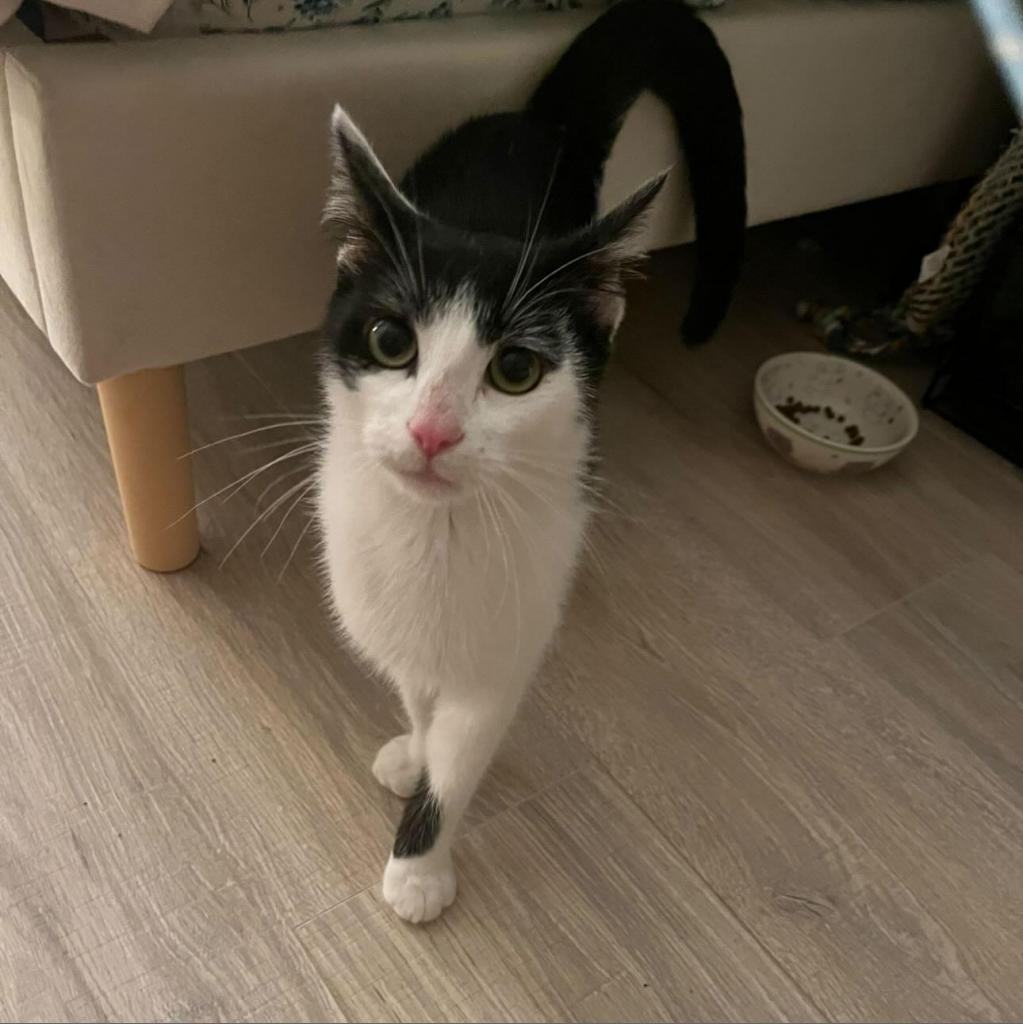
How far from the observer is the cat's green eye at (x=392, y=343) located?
729 millimetres

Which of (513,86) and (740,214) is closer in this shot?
(513,86)

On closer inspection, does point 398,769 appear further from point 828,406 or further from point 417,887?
point 828,406

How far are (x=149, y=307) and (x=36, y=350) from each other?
656 millimetres

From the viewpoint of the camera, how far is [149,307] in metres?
0.98

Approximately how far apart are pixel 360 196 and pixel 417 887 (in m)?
0.66

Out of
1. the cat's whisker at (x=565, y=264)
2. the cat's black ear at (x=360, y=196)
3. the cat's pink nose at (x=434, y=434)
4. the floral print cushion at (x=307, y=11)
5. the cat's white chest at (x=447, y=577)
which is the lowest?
the cat's white chest at (x=447, y=577)

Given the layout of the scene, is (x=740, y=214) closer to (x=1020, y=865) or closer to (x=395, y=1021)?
(x=1020, y=865)

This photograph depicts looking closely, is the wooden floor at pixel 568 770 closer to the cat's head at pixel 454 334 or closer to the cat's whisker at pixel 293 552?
the cat's whisker at pixel 293 552

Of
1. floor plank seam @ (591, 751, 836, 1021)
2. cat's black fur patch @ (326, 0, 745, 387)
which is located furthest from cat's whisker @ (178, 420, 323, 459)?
floor plank seam @ (591, 751, 836, 1021)

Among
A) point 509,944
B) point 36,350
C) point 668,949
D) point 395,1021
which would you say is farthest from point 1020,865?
point 36,350

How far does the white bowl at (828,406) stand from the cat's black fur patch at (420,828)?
87 cm

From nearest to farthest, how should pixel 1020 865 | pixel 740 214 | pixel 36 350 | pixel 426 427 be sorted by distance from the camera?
pixel 426 427 < pixel 1020 865 < pixel 740 214 < pixel 36 350

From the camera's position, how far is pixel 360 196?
75 cm

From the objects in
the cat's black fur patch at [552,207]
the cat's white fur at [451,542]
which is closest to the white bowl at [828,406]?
the cat's black fur patch at [552,207]
